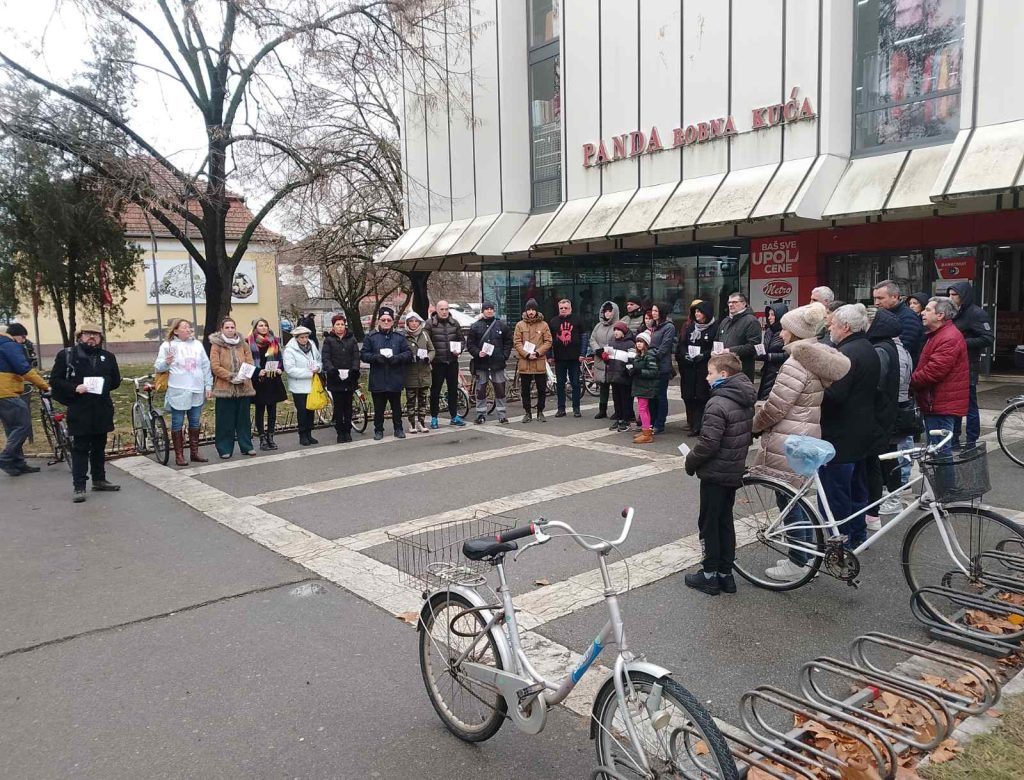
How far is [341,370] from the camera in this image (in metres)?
11.3

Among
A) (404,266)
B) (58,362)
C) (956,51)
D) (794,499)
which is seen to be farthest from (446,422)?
(404,266)

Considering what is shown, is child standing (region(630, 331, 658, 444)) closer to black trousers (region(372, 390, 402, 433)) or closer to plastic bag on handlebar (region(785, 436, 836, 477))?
black trousers (region(372, 390, 402, 433))

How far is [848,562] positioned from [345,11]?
628 inches

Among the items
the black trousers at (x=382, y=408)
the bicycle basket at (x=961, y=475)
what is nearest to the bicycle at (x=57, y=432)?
the black trousers at (x=382, y=408)

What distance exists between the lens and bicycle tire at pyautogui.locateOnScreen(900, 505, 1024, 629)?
426cm

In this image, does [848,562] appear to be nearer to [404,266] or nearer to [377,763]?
[377,763]

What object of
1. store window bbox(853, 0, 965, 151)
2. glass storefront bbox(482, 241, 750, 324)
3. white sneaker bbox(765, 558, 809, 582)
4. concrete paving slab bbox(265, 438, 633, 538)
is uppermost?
store window bbox(853, 0, 965, 151)

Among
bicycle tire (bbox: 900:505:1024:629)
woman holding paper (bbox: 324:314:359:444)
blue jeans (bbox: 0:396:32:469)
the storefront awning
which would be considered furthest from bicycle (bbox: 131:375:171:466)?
the storefront awning

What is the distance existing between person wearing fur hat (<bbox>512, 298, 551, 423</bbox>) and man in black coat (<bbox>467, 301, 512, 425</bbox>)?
1.01ft

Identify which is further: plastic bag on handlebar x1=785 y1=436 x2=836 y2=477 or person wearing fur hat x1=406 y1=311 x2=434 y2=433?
person wearing fur hat x1=406 y1=311 x2=434 y2=433

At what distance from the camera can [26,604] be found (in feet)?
17.7

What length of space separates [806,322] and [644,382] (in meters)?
5.25

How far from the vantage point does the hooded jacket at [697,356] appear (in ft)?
34.2

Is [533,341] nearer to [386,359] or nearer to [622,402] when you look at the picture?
[622,402]
